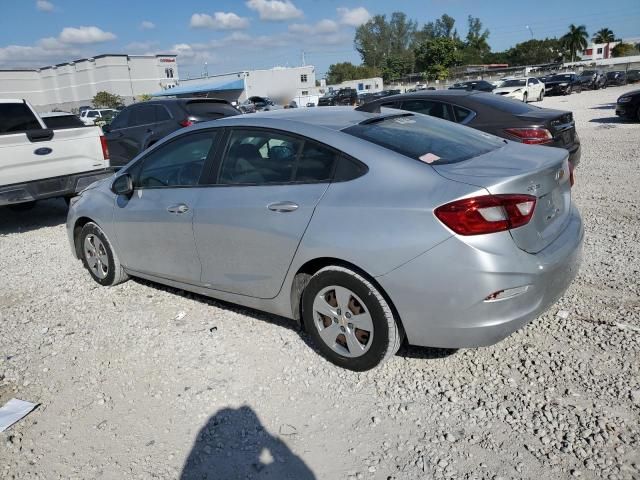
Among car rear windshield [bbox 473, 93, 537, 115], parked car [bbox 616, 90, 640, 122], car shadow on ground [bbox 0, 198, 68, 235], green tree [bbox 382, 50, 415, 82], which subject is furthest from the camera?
green tree [bbox 382, 50, 415, 82]

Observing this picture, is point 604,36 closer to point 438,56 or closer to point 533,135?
point 438,56

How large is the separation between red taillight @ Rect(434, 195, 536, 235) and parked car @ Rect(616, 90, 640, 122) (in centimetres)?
1520

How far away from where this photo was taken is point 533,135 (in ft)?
21.7

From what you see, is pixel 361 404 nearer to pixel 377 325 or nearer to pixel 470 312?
pixel 377 325

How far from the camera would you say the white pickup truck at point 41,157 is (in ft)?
22.0

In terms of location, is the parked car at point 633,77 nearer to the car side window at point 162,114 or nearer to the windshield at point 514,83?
the windshield at point 514,83

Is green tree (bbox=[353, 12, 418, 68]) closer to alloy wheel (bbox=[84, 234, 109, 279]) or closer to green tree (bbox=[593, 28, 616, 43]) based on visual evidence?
green tree (bbox=[593, 28, 616, 43])

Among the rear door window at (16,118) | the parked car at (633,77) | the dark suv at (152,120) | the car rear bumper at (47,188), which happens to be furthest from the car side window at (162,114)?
the parked car at (633,77)

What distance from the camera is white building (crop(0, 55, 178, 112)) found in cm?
9388

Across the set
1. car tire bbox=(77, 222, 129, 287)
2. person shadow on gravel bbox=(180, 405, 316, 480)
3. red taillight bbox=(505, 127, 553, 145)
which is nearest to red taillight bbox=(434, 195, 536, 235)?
person shadow on gravel bbox=(180, 405, 316, 480)

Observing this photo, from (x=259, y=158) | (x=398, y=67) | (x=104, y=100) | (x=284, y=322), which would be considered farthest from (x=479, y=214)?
(x=398, y=67)

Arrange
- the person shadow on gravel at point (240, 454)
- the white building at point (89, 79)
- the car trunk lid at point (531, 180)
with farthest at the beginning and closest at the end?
1. the white building at point (89, 79)
2. the car trunk lid at point (531, 180)
3. the person shadow on gravel at point (240, 454)

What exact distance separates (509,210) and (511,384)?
1.07m

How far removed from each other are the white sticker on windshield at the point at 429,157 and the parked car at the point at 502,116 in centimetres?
337
